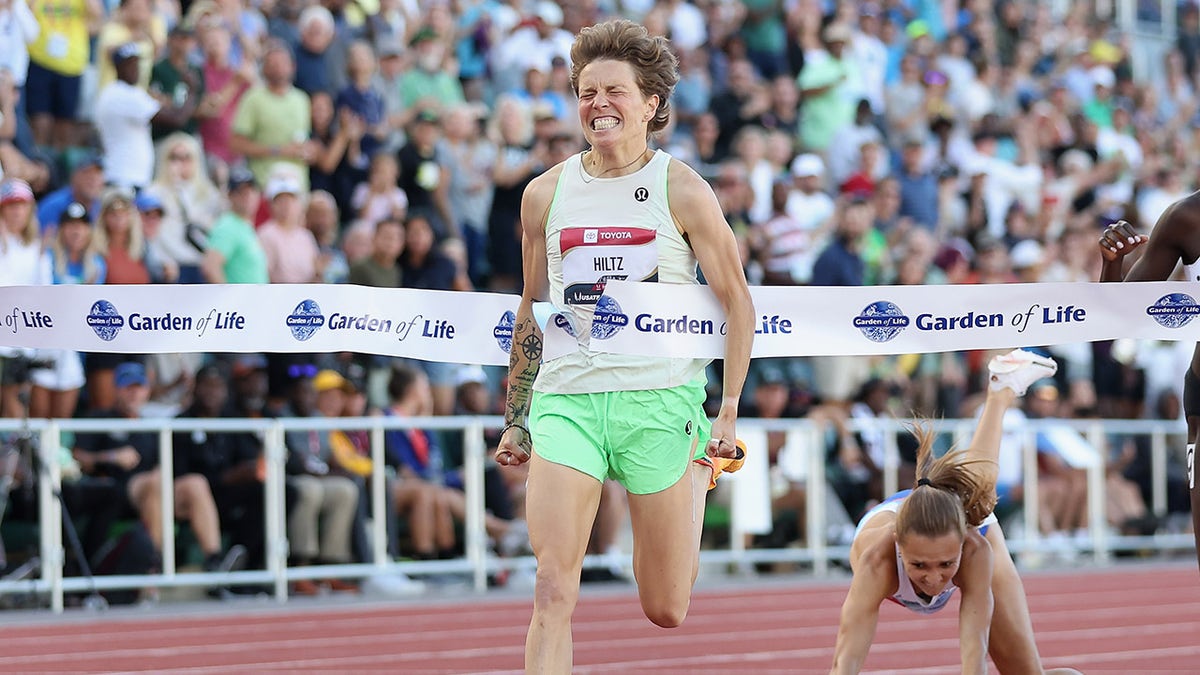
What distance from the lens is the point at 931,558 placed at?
6441mm

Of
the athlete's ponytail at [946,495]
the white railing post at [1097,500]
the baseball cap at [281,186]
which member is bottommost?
the white railing post at [1097,500]

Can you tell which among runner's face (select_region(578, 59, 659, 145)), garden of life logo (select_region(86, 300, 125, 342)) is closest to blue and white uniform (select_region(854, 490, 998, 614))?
runner's face (select_region(578, 59, 659, 145))

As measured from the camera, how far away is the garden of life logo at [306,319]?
7289 mm

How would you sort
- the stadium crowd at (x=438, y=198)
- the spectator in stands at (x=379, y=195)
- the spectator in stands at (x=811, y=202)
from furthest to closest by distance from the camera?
the spectator in stands at (x=811, y=202) → the spectator in stands at (x=379, y=195) → the stadium crowd at (x=438, y=198)

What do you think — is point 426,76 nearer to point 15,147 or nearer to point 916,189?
point 15,147

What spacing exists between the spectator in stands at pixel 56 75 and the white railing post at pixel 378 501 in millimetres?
2974

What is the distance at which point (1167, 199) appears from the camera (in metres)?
21.5

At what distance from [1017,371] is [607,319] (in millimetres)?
2384

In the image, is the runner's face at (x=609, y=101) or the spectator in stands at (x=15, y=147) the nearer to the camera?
the runner's face at (x=609, y=101)

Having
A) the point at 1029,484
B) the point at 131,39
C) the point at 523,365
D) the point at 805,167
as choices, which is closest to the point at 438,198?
the point at 131,39

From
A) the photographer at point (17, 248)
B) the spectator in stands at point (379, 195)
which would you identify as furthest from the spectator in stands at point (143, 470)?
the spectator in stands at point (379, 195)

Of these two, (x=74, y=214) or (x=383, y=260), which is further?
(x=383, y=260)

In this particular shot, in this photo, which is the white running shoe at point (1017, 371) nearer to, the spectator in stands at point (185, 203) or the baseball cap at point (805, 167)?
the spectator in stands at point (185, 203)

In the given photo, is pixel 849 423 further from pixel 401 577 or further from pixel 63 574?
pixel 63 574
